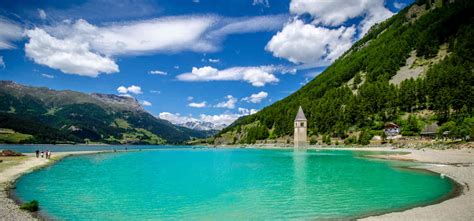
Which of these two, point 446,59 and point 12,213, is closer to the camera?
point 12,213

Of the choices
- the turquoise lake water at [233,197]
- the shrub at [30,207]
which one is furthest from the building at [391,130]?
the shrub at [30,207]

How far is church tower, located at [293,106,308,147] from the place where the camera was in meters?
170

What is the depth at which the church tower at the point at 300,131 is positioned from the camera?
558 ft

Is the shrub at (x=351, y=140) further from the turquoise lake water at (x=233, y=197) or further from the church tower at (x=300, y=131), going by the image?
the turquoise lake water at (x=233, y=197)

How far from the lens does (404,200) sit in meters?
25.6

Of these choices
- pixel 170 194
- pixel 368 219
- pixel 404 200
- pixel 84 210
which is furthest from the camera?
pixel 170 194

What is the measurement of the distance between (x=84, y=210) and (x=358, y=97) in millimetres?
167779

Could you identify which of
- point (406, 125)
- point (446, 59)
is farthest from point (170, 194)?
point (446, 59)

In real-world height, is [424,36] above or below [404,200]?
above

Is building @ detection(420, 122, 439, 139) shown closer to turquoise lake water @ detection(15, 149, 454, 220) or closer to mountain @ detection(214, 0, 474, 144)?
mountain @ detection(214, 0, 474, 144)

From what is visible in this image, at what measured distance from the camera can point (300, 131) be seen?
17550 cm

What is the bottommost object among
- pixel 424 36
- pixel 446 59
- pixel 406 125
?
pixel 406 125

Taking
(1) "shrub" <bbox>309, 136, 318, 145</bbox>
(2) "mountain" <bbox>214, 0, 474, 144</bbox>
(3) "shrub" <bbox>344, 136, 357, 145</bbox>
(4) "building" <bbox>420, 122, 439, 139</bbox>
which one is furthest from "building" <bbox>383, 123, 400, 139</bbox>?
(1) "shrub" <bbox>309, 136, 318, 145</bbox>

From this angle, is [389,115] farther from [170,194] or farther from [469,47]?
[170,194]
